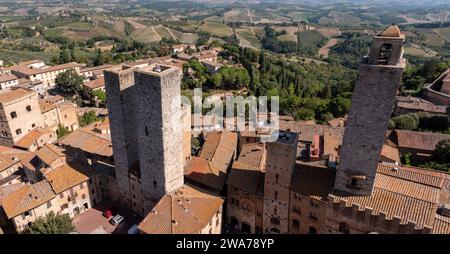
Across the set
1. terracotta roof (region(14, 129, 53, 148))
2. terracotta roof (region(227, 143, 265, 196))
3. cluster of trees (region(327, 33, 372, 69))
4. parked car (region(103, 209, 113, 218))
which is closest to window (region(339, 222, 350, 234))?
terracotta roof (region(227, 143, 265, 196))

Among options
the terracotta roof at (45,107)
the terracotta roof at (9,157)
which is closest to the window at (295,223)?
the terracotta roof at (9,157)

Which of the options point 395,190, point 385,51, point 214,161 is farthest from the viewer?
point 214,161

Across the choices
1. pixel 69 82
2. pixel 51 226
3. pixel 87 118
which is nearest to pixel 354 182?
pixel 51 226

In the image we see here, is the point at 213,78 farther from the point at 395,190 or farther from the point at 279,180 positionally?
the point at 395,190

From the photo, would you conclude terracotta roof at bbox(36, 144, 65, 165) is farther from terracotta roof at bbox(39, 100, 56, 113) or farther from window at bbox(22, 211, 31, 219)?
terracotta roof at bbox(39, 100, 56, 113)

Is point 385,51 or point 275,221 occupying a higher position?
point 385,51

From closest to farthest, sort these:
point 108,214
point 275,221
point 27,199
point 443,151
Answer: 1. point 275,221
2. point 27,199
3. point 108,214
4. point 443,151

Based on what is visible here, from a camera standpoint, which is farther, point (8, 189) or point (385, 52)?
point (8, 189)
